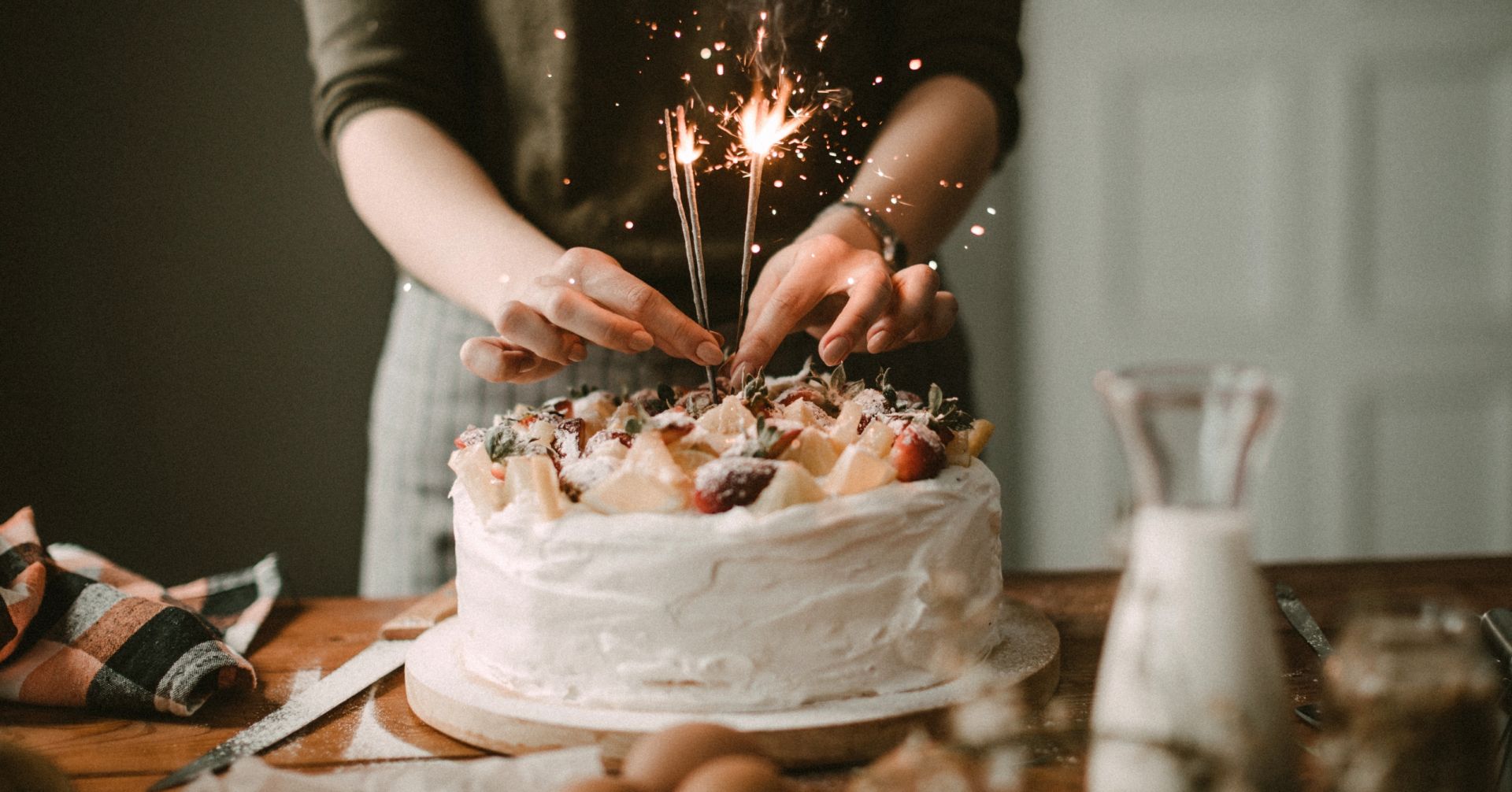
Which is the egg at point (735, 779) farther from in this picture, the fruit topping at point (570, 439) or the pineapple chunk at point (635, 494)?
the fruit topping at point (570, 439)

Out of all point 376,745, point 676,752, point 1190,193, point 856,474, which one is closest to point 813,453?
point 856,474

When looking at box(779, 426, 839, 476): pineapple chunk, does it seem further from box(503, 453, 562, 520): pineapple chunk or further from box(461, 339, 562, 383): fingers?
box(461, 339, 562, 383): fingers

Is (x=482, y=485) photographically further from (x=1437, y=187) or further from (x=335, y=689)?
(x=1437, y=187)

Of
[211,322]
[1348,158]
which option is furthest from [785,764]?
[1348,158]

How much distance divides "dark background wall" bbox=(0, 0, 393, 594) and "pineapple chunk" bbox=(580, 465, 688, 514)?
1865 millimetres

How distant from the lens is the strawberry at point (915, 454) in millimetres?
1052

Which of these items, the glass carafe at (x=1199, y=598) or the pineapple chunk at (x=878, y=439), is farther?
the pineapple chunk at (x=878, y=439)

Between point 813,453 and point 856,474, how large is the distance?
0.06m

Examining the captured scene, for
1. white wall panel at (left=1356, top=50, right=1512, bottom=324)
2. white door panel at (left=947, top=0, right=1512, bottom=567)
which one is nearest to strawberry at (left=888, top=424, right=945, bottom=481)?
white door panel at (left=947, top=0, right=1512, bottom=567)

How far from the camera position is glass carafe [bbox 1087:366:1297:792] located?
665 millimetres

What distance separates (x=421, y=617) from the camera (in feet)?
4.44

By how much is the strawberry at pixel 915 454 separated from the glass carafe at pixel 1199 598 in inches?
14.4

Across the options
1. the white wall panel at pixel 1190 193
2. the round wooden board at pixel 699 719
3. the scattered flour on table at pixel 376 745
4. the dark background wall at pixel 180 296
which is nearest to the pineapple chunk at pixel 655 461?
the round wooden board at pixel 699 719

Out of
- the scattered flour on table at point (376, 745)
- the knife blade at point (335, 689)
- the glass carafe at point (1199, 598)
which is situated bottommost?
the scattered flour on table at point (376, 745)
